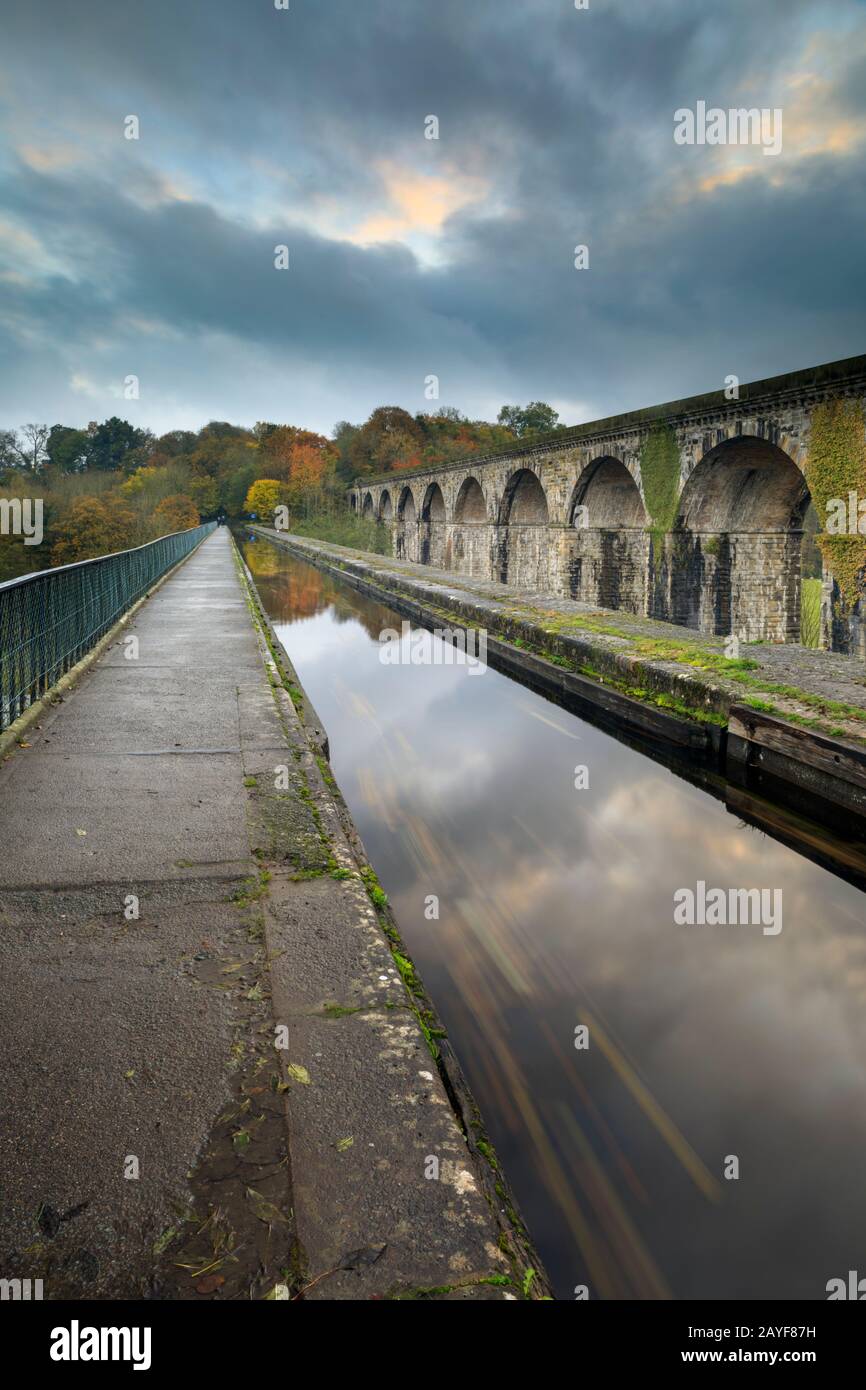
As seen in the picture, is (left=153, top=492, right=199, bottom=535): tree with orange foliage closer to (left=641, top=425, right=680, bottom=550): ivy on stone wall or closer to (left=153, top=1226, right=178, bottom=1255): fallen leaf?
(left=641, top=425, right=680, bottom=550): ivy on stone wall

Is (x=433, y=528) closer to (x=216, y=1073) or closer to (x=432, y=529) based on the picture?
(x=432, y=529)

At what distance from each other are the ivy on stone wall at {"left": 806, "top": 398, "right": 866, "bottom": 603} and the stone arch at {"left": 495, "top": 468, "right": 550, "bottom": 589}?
1393 cm

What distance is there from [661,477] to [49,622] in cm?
1290

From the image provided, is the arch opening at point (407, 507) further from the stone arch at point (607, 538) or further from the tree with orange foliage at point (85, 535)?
the stone arch at point (607, 538)

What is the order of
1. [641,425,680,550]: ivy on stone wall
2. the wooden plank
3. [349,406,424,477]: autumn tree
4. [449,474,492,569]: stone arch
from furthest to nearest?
[349,406,424,477]: autumn tree < [449,474,492,569]: stone arch < [641,425,680,550]: ivy on stone wall < the wooden plank

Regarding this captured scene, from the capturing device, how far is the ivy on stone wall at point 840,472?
11594mm

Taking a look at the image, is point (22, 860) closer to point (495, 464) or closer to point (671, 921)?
point (671, 921)

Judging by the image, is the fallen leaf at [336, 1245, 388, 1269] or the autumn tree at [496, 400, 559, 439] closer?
the fallen leaf at [336, 1245, 388, 1269]

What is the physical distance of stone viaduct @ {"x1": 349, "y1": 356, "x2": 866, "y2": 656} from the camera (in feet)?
41.7

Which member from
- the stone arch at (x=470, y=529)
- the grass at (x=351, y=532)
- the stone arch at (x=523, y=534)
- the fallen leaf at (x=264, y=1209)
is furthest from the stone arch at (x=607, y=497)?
the grass at (x=351, y=532)

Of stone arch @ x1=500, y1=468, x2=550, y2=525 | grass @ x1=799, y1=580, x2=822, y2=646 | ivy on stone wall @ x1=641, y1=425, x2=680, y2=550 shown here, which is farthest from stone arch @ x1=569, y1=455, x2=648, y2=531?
stone arch @ x1=500, y1=468, x2=550, y2=525

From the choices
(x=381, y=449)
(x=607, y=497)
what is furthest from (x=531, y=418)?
(x=607, y=497)

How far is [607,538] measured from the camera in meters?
20.6

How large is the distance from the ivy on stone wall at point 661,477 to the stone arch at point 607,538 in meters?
2.11
